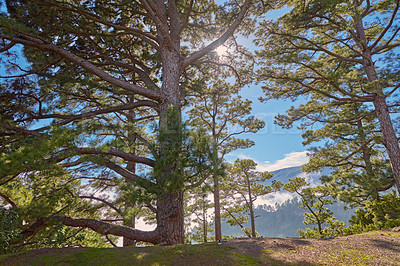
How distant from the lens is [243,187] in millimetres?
18031

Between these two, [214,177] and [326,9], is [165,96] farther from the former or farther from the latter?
[326,9]

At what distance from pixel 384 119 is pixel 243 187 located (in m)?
12.0

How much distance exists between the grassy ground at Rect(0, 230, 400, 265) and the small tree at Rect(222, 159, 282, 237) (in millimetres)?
14039

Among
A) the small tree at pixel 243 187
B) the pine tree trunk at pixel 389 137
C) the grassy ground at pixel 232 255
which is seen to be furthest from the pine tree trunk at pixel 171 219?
the small tree at pixel 243 187

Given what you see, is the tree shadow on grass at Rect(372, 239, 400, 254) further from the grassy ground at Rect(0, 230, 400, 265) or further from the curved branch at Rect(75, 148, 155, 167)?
the curved branch at Rect(75, 148, 155, 167)

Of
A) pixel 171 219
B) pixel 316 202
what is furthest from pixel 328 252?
pixel 316 202

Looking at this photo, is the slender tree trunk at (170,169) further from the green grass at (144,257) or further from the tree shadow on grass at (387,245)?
the tree shadow on grass at (387,245)

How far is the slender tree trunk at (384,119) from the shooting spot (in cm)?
756

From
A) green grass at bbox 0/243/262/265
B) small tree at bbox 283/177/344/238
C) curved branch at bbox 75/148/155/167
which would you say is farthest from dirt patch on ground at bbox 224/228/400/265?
small tree at bbox 283/177/344/238

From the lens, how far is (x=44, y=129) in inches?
199

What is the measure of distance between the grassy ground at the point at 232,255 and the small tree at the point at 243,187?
14039mm

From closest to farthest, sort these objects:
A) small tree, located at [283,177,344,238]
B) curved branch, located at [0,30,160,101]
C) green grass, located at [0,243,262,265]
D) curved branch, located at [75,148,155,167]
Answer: green grass, located at [0,243,262,265], curved branch, located at [75,148,155,167], curved branch, located at [0,30,160,101], small tree, located at [283,177,344,238]

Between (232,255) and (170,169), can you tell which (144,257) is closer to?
(232,255)

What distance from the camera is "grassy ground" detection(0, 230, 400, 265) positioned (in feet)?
7.75
